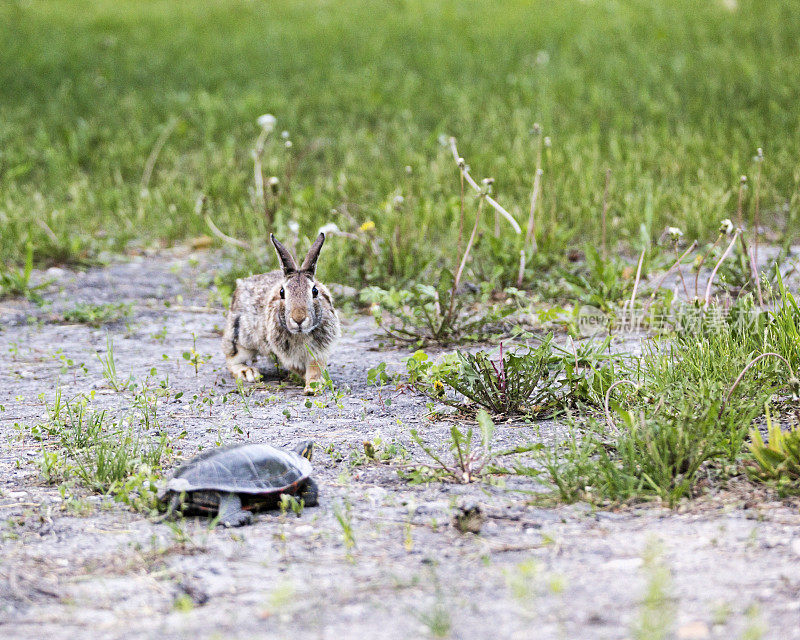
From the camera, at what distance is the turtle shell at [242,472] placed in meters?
3.39

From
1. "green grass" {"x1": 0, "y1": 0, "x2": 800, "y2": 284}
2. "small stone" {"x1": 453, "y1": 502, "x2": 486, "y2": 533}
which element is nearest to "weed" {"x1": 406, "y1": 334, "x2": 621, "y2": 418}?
"small stone" {"x1": 453, "y1": 502, "x2": 486, "y2": 533}

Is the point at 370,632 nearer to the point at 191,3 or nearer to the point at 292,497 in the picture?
the point at 292,497

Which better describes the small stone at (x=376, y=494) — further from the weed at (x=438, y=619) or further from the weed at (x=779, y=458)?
the weed at (x=779, y=458)

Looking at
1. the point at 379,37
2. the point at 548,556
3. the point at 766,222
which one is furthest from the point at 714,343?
the point at 379,37

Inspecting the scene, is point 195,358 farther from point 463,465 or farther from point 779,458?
point 779,458

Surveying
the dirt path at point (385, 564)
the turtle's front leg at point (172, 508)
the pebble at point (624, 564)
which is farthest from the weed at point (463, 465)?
the turtle's front leg at point (172, 508)

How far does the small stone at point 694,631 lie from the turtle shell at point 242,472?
1509mm

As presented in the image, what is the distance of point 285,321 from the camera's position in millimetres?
5039

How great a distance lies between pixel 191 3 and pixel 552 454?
17.7 metres

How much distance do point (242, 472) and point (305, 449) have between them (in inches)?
17.5

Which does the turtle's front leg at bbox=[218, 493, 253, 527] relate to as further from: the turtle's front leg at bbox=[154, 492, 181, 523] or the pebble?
the pebble

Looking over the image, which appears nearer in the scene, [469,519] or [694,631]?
[694,631]

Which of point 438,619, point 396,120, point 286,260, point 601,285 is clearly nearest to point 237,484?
point 438,619

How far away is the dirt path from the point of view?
103 inches
